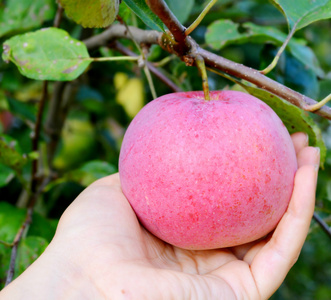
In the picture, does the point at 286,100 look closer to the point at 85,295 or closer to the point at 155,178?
the point at 155,178

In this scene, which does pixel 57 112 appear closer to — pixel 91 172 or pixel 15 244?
pixel 91 172

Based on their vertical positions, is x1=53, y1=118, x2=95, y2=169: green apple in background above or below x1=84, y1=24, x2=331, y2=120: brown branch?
below

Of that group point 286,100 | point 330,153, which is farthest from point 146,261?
point 330,153

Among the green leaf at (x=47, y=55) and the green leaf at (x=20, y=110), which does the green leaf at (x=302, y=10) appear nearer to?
the green leaf at (x=47, y=55)

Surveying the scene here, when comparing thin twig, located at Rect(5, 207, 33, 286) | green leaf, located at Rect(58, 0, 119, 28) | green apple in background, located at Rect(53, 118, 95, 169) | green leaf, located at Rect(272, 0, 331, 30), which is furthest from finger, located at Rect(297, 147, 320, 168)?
green apple in background, located at Rect(53, 118, 95, 169)

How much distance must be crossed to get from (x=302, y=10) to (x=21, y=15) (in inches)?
27.8

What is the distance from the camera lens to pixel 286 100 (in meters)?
0.73

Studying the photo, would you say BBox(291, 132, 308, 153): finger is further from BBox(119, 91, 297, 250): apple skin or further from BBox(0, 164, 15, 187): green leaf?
BBox(0, 164, 15, 187): green leaf

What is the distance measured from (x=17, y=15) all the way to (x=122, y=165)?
1.94 feet

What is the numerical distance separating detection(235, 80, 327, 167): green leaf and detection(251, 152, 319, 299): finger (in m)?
0.08

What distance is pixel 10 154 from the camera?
0.97 metres

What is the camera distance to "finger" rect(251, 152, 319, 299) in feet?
2.31

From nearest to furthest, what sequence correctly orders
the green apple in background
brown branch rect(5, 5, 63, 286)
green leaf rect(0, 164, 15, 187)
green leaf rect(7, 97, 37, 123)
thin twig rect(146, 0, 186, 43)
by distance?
1. thin twig rect(146, 0, 186, 43)
2. brown branch rect(5, 5, 63, 286)
3. green leaf rect(0, 164, 15, 187)
4. green leaf rect(7, 97, 37, 123)
5. the green apple in background

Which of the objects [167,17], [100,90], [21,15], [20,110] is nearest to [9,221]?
[20,110]
